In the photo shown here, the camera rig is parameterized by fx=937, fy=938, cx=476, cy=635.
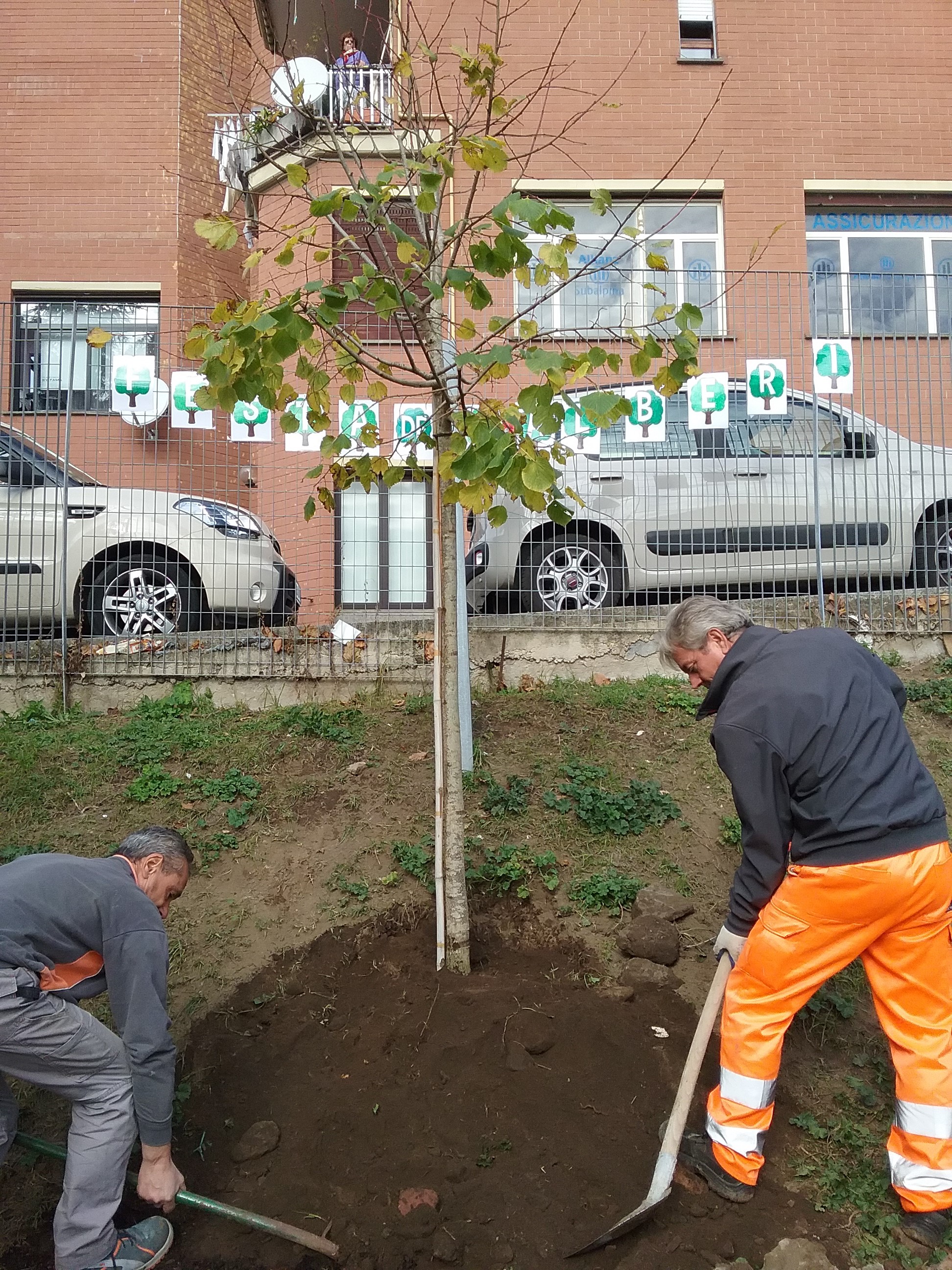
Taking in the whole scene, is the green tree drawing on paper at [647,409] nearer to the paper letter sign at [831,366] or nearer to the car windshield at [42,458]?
the paper letter sign at [831,366]

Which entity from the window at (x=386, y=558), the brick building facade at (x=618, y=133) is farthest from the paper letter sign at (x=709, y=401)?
the brick building facade at (x=618, y=133)

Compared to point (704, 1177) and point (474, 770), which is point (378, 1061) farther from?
point (474, 770)

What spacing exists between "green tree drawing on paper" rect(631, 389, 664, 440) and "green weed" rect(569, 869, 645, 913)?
328 cm

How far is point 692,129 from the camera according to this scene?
11.8 metres

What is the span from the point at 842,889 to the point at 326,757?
11.2 ft

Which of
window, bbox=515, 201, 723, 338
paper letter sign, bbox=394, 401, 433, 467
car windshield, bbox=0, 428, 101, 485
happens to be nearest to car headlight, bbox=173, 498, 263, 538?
car windshield, bbox=0, 428, 101, 485

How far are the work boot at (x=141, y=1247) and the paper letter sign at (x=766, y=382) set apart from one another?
5.74 meters

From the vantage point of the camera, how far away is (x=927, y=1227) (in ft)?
9.45

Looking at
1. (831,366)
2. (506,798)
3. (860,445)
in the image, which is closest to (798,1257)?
(506,798)

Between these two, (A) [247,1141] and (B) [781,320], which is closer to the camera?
(A) [247,1141]

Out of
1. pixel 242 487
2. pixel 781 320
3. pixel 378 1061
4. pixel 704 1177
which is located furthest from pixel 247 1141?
pixel 781 320

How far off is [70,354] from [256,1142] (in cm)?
557

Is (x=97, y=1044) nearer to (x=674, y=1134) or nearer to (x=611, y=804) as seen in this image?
(x=674, y=1134)

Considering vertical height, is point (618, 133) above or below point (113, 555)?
above
